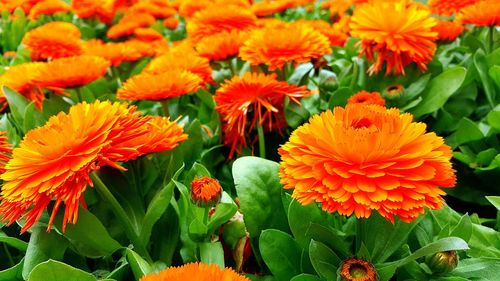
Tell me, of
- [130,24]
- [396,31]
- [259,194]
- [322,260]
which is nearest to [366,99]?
[396,31]

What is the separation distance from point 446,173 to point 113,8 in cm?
226

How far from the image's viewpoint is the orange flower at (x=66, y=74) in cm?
127

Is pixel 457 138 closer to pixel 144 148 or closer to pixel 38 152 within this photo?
pixel 144 148

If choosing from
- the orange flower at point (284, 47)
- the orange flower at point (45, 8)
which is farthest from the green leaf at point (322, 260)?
the orange flower at point (45, 8)

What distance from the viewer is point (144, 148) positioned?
2.88 feet

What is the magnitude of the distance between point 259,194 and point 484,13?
84cm

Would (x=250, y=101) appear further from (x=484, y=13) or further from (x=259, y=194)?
(x=484, y=13)

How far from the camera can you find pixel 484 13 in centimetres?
138

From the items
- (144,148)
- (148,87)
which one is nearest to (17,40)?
(148,87)

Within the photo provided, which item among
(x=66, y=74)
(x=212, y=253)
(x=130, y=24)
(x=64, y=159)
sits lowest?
(x=130, y=24)

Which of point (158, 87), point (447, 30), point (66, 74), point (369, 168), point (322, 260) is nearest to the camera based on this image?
point (369, 168)

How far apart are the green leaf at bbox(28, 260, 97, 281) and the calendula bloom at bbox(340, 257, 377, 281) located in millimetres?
368

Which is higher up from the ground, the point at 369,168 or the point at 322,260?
the point at 369,168

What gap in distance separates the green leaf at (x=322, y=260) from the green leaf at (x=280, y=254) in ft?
0.29
